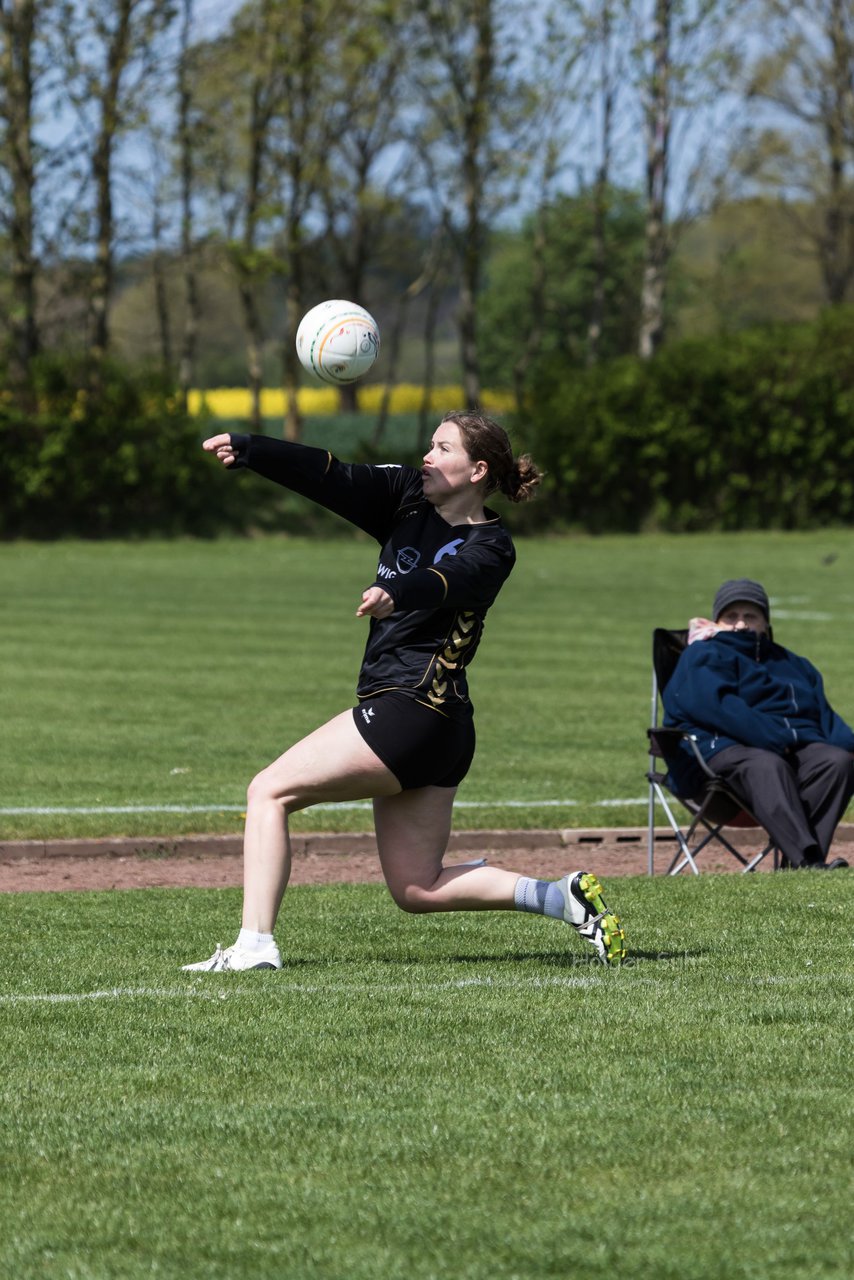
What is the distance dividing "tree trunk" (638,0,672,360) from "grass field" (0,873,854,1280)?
43743 millimetres

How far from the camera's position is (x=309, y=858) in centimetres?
1014

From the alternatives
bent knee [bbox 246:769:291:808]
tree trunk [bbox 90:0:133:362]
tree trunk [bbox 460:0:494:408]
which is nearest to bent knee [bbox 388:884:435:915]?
bent knee [bbox 246:769:291:808]

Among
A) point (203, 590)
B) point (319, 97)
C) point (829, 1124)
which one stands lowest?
point (203, 590)

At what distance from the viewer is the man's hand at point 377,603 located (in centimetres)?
571

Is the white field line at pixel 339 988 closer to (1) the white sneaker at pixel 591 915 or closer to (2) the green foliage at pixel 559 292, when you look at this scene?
(1) the white sneaker at pixel 591 915

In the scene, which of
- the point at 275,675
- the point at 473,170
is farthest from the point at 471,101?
the point at 275,675

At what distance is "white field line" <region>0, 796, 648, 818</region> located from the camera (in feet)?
35.4

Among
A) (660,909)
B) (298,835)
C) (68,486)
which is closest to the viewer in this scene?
(660,909)

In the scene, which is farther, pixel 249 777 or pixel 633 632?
pixel 633 632

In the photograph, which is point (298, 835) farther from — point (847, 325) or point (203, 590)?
point (847, 325)

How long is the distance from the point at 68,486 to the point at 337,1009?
34447 mm

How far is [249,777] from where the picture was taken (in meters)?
12.3

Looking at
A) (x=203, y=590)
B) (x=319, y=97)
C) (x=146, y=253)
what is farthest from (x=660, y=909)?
(x=319, y=97)

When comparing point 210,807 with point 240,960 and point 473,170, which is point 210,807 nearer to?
point 240,960
